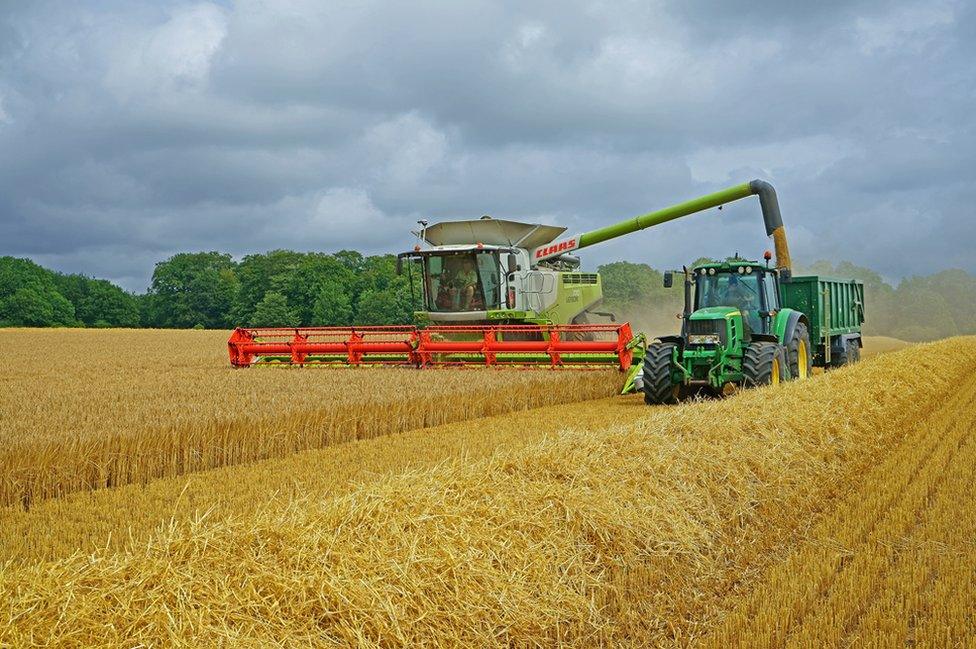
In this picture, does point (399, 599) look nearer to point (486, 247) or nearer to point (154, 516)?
point (154, 516)

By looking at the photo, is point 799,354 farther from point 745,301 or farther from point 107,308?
point 107,308

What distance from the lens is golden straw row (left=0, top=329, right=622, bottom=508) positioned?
6508mm

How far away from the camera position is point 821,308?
1506 cm

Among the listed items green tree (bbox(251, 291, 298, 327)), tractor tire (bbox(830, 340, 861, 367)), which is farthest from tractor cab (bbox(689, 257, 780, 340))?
green tree (bbox(251, 291, 298, 327))

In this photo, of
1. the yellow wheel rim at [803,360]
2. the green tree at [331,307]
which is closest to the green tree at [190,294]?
the green tree at [331,307]

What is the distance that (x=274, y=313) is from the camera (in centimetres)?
4862

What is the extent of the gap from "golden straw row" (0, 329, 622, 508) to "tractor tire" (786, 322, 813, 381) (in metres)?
2.64

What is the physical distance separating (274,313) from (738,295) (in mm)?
40151

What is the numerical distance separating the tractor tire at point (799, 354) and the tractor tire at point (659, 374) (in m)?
1.92

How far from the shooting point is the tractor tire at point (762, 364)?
10.5 metres

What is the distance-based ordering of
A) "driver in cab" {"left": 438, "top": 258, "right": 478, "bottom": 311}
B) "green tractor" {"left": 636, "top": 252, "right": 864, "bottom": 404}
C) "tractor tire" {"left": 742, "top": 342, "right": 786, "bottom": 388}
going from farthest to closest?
1. "driver in cab" {"left": 438, "top": 258, "right": 478, "bottom": 311}
2. "green tractor" {"left": 636, "top": 252, "right": 864, "bottom": 404}
3. "tractor tire" {"left": 742, "top": 342, "right": 786, "bottom": 388}

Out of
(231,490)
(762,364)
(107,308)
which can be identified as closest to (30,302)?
(107,308)

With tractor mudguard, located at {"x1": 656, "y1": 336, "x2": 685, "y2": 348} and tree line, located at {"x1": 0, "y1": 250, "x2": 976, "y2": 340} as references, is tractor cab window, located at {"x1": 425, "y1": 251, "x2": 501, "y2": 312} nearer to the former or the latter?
tractor mudguard, located at {"x1": 656, "y1": 336, "x2": 685, "y2": 348}

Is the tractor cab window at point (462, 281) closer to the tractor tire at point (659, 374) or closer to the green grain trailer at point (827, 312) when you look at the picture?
the green grain trailer at point (827, 312)
